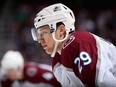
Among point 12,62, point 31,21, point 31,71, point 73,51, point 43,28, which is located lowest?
point 31,71

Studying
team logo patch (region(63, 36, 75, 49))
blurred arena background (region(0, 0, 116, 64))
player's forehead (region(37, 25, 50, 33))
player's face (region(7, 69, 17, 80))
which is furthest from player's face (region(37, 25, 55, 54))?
blurred arena background (region(0, 0, 116, 64))

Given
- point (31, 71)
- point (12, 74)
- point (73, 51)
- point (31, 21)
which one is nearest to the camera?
point (73, 51)

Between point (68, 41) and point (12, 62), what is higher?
point (68, 41)

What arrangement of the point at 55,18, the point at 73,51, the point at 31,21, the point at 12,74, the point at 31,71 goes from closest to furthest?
the point at 73,51 → the point at 55,18 → the point at 12,74 → the point at 31,71 → the point at 31,21

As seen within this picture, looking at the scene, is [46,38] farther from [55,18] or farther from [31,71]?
[31,71]

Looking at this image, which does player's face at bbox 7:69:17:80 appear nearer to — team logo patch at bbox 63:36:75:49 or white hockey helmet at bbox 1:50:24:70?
white hockey helmet at bbox 1:50:24:70

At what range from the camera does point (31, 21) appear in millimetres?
9484

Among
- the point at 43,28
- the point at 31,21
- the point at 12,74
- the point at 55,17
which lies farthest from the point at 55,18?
the point at 31,21

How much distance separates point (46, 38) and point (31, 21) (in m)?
6.16

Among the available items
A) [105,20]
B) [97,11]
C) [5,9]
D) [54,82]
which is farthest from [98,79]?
[5,9]

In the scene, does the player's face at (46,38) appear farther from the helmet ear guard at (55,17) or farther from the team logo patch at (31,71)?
the team logo patch at (31,71)

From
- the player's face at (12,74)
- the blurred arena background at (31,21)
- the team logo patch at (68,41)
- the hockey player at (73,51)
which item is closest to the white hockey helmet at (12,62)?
the player's face at (12,74)

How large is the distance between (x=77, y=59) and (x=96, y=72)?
0.14 meters

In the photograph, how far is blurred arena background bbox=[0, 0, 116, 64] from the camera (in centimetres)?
862
